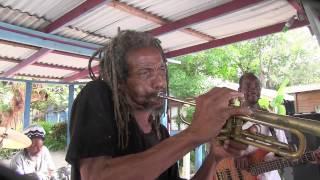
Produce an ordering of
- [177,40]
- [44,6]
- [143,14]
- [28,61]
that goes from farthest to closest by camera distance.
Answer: [28,61]
[177,40]
[143,14]
[44,6]

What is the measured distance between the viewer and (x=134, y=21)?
4711 millimetres

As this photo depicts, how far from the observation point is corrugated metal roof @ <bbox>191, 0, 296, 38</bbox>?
4285mm

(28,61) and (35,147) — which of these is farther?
(35,147)

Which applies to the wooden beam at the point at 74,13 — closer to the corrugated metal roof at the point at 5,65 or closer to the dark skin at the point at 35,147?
the corrugated metal roof at the point at 5,65

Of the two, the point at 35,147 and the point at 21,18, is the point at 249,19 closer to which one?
the point at 21,18

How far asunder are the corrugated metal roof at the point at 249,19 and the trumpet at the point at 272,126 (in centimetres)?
255

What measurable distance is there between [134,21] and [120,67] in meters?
2.99

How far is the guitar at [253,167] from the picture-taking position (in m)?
4.12

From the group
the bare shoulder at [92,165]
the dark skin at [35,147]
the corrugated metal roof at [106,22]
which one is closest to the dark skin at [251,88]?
the corrugated metal roof at [106,22]

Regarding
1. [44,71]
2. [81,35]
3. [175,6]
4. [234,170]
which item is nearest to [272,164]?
[234,170]

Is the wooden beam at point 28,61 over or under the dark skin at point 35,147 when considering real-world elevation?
over

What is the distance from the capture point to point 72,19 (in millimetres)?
4316

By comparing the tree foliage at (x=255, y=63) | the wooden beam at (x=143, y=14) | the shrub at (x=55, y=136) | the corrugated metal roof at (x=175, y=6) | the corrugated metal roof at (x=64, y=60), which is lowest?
the shrub at (x=55, y=136)

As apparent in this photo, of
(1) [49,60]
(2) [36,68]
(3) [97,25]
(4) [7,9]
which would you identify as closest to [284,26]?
(3) [97,25]
